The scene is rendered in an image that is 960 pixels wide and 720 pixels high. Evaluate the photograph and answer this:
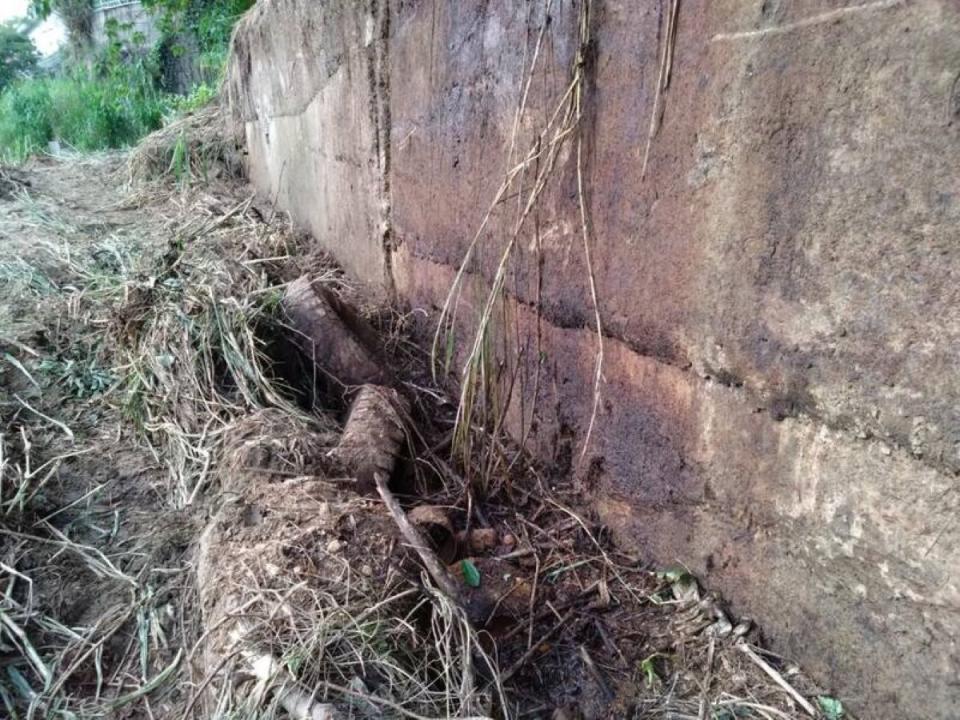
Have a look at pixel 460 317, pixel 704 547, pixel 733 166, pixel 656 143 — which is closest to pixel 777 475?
pixel 704 547

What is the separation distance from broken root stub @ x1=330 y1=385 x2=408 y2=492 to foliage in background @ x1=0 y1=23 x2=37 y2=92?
24.7m

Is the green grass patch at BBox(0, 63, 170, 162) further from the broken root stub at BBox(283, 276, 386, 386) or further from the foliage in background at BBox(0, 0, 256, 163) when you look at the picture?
the broken root stub at BBox(283, 276, 386, 386)

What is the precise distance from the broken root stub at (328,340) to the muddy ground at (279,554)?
0.02 metres

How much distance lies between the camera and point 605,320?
1.73 m

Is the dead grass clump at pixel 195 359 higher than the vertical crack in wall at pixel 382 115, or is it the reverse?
the vertical crack in wall at pixel 382 115

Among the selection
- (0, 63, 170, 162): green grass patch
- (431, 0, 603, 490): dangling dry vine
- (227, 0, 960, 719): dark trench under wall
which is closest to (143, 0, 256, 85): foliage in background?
(0, 63, 170, 162): green grass patch

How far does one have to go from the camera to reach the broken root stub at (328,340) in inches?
99.1

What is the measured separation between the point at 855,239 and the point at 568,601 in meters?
1.04

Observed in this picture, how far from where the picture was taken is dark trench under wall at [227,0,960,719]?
1.10m

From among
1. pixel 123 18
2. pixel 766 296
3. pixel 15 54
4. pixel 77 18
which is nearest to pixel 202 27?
pixel 123 18

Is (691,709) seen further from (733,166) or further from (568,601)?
(733,166)

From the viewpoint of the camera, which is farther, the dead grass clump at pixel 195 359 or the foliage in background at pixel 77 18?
the foliage in background at pixel 77 18

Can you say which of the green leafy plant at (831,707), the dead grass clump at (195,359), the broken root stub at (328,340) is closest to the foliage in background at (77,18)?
the dead grass clump at (195,359)

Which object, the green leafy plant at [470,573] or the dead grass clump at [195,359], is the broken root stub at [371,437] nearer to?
the dead grass clump at [195,359]
